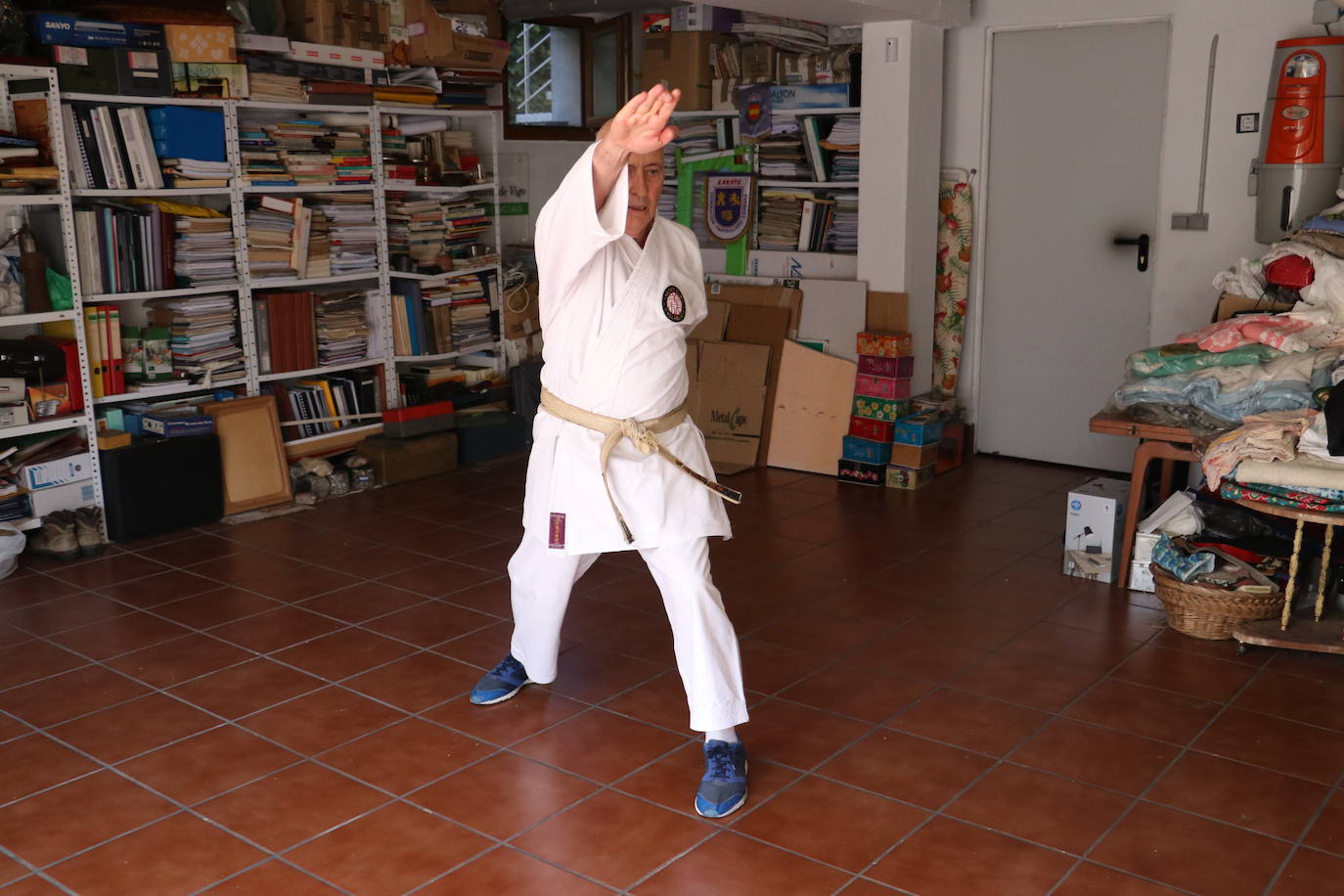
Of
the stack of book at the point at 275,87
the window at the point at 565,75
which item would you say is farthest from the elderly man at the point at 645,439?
the window at the point at 565,75

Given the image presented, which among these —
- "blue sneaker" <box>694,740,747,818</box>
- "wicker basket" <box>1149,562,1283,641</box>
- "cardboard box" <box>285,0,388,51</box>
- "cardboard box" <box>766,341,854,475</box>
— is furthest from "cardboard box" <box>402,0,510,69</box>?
"blue sneaker" <box>694,740,747,818</box>

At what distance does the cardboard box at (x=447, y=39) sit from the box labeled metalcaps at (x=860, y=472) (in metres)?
2.87

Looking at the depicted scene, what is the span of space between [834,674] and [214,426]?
10.7 ft

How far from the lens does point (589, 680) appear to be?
3.88 metres

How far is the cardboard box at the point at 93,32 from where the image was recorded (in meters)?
5.05

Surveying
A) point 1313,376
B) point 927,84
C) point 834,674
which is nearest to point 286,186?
point 927,84

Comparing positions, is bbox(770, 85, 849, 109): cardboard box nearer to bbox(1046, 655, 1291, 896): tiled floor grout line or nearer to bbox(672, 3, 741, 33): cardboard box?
bbox(672, 3, 741, 33): cardboard box

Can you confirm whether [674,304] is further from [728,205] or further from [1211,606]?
[728,205]

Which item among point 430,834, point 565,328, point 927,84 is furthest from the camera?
point 927,84

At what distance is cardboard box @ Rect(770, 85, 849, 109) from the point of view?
21.7 ft

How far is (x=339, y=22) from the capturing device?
6.04 metres

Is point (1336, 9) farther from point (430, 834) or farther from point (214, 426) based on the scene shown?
point (214, 426)

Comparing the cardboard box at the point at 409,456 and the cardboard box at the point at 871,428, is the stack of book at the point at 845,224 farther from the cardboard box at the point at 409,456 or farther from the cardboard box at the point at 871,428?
the cardboard box at the point at 409,456

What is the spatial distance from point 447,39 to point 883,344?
108 inches
